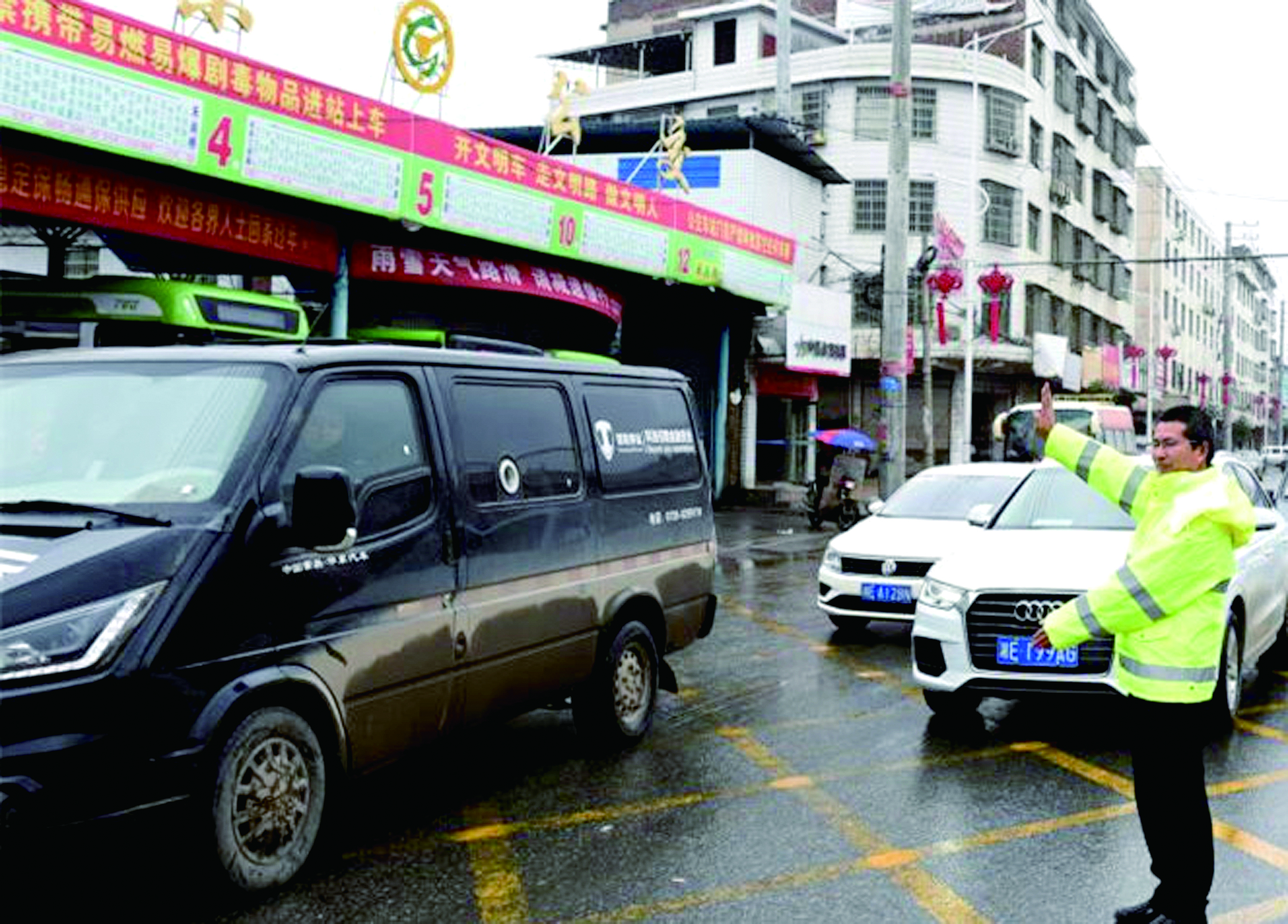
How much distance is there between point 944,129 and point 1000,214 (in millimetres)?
3586

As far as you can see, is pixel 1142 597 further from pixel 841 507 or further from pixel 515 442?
pixel 841 507

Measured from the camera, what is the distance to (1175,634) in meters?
4.00

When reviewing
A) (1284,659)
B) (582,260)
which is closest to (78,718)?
(1284,659)

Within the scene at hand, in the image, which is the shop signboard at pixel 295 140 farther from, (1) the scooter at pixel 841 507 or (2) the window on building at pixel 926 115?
(2) the window on building at pixel 926 115

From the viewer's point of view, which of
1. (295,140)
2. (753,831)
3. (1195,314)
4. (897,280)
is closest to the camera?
(753,831)

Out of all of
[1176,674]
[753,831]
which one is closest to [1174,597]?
[1176,674]

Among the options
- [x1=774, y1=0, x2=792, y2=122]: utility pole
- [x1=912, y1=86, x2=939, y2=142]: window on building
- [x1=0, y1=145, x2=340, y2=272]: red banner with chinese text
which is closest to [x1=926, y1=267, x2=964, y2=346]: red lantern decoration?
[x1=774, y1=0, x2=792, y2=122]: utility pole

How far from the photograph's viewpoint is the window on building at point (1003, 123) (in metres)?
38.6

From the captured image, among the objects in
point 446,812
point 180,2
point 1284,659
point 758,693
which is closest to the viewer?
point 446,812

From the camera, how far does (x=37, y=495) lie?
13.9 ft

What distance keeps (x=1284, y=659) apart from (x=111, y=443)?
8553 millimetres

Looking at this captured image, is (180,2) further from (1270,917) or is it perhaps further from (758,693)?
(1270,917)

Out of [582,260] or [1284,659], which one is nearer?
[1284,659]

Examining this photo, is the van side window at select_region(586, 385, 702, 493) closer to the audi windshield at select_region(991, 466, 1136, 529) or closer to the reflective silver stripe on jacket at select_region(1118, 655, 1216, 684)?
the audi windshield at select_region(991, 466, 1136, 529)
